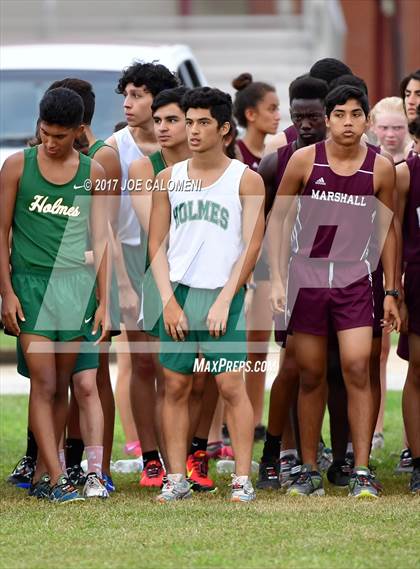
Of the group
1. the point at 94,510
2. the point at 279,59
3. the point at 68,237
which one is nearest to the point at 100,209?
the point at 68,237

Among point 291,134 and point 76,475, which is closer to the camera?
point 76,475

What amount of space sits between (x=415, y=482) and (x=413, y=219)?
1.42 meters

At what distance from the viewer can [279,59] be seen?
23.2 metres

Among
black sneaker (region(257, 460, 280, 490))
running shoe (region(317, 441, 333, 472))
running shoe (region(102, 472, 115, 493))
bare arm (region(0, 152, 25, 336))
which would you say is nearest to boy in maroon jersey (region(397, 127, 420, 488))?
black sneaker (region(257, 460, 280, 490))

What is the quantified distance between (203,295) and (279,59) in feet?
50.7

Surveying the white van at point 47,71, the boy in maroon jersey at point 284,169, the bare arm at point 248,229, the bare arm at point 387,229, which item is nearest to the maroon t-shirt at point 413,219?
the bare arm at point 387,229

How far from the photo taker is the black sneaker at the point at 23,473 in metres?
8.91

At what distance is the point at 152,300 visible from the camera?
8.56 metres

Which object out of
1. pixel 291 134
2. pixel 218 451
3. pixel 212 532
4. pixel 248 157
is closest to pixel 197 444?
pixel 218 451

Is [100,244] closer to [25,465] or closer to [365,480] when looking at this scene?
[25,465]

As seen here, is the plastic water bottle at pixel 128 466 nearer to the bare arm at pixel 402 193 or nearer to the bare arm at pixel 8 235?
the bare arm at pixel 8 235

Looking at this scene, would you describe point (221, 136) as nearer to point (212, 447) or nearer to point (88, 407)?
point (88, 407)

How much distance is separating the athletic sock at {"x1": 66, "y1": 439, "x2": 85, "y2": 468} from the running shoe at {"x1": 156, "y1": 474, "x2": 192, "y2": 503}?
0.92 m

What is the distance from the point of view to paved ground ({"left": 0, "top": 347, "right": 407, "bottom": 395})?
13398 millimetres
